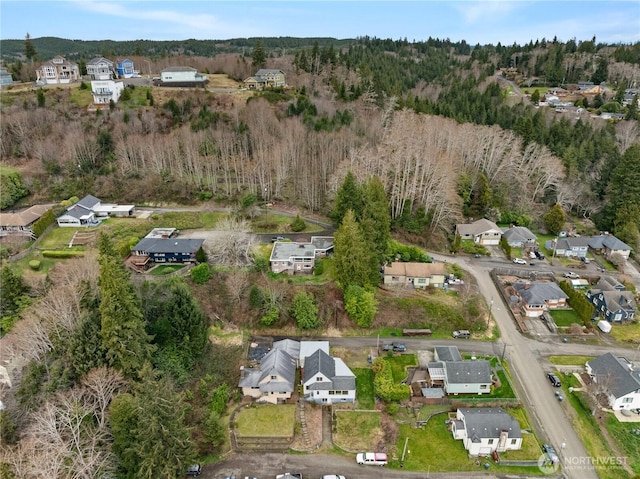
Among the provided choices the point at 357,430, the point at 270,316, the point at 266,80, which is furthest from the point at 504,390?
the point at 266,80

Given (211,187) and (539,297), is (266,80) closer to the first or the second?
(211,187)

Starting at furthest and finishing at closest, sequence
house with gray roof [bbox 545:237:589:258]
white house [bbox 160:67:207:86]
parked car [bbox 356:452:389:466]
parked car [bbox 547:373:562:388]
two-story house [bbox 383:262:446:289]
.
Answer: white house [bbox 160:67:207:86], house with gray roof [bbox 545:237:589:258], two-story house [bbox 383:262:446:289], parked car [bbox 547:373:562:388], parked car [bbox 356:452:389:466]

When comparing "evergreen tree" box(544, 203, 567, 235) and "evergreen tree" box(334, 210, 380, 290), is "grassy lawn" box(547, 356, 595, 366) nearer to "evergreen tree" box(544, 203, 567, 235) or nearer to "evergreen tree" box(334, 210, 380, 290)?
"evergreen tree" box(334, 210, 380, 290)

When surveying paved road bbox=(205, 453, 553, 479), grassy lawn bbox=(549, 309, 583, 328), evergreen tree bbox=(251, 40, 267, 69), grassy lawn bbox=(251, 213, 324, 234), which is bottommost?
paved road bbox=(205, 453, 553, 479)

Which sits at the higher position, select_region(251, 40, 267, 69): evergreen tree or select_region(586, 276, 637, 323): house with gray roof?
select_region(251, 40, 267, 69): evergreen tree

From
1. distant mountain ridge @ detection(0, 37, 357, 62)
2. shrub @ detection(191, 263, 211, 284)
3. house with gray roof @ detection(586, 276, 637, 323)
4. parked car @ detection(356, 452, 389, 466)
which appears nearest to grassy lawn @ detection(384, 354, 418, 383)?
parked car @ detection(356, 452, 389, 466)

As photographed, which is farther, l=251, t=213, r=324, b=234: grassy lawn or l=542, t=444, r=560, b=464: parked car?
l=251, t=213, r=324, b=234: grassy lawn

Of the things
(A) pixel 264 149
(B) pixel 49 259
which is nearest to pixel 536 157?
(A) pixel 264 149
